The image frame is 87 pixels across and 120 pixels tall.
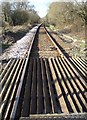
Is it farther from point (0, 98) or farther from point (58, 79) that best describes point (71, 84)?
point (0, 98)

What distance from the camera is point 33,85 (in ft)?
26.1

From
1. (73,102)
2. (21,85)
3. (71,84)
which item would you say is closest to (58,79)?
(71,84)

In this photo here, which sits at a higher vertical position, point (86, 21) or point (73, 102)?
point (73, 102)

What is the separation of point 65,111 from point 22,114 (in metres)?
0.94

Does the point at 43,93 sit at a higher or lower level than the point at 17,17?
higher

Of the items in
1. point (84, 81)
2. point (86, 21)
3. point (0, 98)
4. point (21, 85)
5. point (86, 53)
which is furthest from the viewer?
point (86, 21)

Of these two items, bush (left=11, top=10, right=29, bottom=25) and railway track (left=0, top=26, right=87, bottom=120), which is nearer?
railway track (left=0, top=26, right=87, bottom=120)

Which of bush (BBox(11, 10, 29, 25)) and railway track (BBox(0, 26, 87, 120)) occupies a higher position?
railway track (BBox(0, 26, 87, 120))

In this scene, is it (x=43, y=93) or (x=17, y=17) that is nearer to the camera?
(x=43, y=93)

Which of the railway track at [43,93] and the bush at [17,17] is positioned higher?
the railway track at [43,93]

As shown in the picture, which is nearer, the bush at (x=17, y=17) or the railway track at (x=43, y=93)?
the railway track at (x=43, y=93)

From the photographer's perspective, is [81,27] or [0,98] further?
[81,27]

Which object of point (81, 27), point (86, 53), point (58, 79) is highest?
point (58, 79)

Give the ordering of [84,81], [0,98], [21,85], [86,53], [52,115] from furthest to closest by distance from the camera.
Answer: [86,53] < [84,81] < [21,85] < [0,98] < [52,115]
